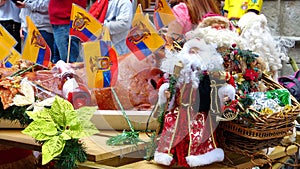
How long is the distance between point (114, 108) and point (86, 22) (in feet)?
1.24

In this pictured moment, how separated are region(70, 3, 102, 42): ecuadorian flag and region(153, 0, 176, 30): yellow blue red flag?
0.27m

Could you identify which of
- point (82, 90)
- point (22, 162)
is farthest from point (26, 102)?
point (22, 162)

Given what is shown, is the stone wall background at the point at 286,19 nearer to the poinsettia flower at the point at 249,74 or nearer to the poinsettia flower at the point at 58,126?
the poinsettia flower at the point at 249,74

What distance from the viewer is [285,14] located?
4.86m

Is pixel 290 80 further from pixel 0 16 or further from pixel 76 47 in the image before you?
pixel 0 16

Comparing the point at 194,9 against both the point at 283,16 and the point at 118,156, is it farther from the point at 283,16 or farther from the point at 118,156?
the point at 283,16

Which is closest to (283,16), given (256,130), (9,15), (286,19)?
(286,19)

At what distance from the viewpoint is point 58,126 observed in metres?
1.74

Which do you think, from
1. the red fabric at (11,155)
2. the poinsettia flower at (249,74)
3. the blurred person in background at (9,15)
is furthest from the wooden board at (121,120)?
the blurred person in background at (9,15)

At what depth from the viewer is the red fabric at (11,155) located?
7.68 feet

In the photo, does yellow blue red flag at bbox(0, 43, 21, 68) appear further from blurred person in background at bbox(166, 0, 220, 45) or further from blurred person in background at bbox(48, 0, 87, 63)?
blurred person in background at bbox(48, 0, 87, 63)

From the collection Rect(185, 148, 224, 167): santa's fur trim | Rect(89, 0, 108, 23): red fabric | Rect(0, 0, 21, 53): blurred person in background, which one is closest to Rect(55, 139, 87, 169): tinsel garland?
Rect(185, 148, 224, 167): santa's fur trim

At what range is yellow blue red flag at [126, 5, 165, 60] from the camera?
199cm

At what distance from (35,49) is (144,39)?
62 centimetres
